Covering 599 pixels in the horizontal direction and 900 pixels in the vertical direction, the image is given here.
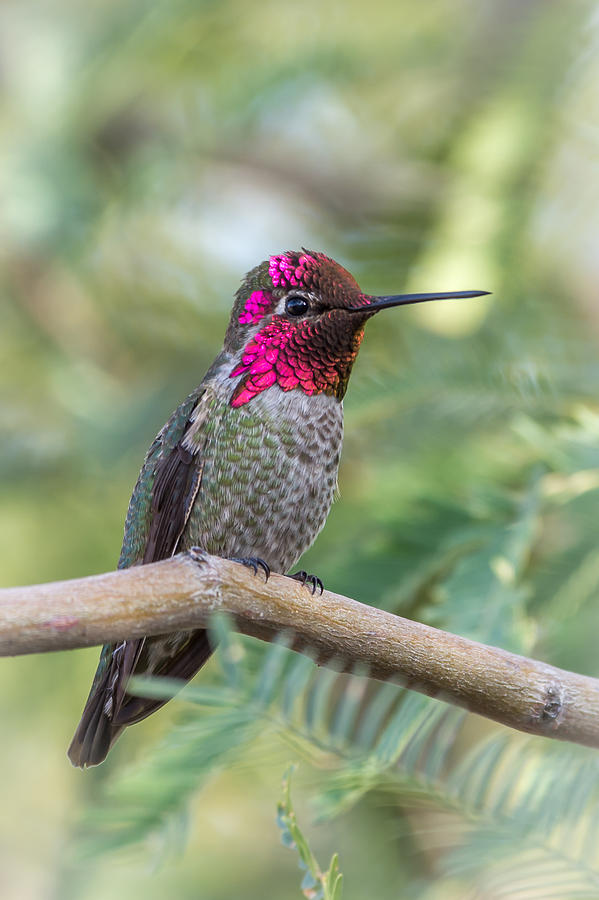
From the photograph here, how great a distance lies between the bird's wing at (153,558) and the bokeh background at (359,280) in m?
0.10

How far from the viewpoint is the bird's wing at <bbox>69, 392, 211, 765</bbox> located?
1378mm

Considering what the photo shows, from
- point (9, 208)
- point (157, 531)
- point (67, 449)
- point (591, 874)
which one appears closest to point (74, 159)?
point (9, 208)

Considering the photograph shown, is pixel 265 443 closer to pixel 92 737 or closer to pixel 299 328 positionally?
pixel 299 328

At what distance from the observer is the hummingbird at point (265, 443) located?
1.56 metres

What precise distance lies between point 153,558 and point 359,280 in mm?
802

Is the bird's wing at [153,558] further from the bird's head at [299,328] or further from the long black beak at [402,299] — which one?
the long black beak at [402,299]

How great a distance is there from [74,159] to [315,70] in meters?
0.59

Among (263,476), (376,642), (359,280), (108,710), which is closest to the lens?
(376,642)

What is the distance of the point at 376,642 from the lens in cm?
89

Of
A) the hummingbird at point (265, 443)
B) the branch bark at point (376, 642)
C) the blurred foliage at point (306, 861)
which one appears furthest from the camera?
the hummingbird at point (265, 443)

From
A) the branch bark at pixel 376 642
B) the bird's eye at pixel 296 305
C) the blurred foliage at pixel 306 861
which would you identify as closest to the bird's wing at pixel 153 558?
the bird's eye at pixel 296 305

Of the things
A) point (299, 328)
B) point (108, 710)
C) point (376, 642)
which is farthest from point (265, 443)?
point (376, 642)

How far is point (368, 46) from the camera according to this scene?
218 centimetres

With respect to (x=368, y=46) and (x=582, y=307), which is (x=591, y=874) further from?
(x=368, y=46)
